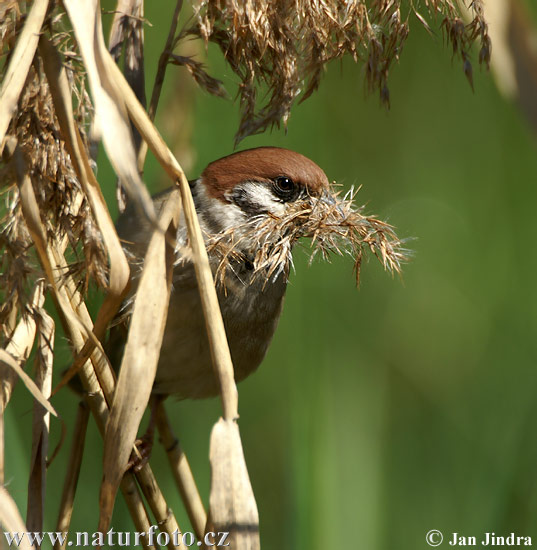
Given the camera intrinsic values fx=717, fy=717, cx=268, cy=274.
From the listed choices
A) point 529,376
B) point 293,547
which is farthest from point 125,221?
Answer: point 529,376

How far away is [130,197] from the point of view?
0.88 meters

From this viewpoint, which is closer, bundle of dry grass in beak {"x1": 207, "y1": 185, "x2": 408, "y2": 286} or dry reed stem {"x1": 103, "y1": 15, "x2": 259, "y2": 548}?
dry reed stem {"x1": 103, "y1": 15, "x2": 259, "y2": 548}

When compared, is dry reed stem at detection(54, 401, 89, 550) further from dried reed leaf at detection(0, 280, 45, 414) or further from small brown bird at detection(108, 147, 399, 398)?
dried reed leaf at detection(0, 280, 45, 414)

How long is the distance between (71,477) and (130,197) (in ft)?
2.31

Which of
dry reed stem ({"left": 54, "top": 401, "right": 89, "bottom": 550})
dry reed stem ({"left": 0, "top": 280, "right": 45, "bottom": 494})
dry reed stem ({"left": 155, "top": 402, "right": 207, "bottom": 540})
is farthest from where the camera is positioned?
dry reed stem ({"left": 155, "top": 402, "right": 207, "bottom": 540})

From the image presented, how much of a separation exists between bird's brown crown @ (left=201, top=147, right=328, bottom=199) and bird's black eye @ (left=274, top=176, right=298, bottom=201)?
10 millimetres

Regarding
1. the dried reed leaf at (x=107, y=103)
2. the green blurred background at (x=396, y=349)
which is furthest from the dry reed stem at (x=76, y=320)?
the green blurred background at (x=396, y=349)

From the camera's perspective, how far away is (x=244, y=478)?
2.97 feet

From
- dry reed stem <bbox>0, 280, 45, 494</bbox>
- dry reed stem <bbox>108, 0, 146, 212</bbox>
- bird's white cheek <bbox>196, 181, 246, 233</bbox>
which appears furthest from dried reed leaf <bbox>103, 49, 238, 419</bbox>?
bird's white cheek <bbox>196, 181, 246, 233</bbox>

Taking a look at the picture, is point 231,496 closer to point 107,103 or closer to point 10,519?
point 10,519

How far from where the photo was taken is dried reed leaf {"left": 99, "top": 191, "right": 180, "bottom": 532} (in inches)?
36.7

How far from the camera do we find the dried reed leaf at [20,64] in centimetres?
86

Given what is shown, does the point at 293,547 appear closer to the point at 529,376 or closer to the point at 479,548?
the point at 479,548

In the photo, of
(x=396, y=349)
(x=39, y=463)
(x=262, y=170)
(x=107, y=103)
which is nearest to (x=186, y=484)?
(x=39, y=463)
